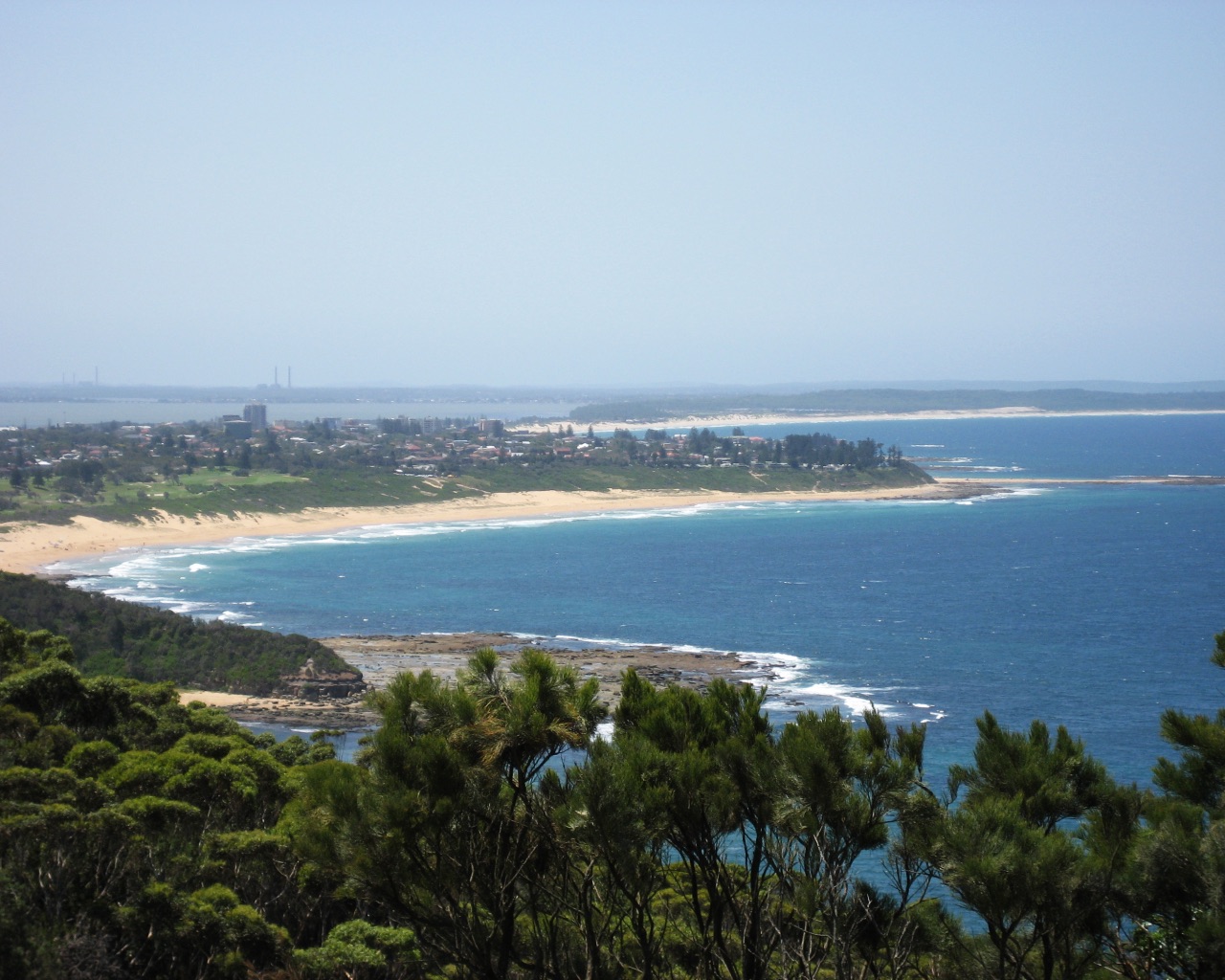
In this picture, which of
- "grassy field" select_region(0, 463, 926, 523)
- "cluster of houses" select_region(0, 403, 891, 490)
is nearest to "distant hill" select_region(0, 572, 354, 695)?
"grassy field" select_region(0, 463, 926, 523)

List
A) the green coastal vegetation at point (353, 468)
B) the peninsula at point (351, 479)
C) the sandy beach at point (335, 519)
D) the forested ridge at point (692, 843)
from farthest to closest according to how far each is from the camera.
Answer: the green coastal vegetation at point (353, 468) → the peninsula at point (351, 479) → the sandy beach at point (335, 519) → the forested ridge at point (692, 843)

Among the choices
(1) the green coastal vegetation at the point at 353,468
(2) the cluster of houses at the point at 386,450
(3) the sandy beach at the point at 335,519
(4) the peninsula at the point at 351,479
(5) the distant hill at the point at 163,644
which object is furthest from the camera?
(2) the cluster of houses at the point at 386,450

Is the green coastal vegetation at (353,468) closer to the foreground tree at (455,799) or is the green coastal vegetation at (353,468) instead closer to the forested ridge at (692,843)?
the forested ridge at (692,843)

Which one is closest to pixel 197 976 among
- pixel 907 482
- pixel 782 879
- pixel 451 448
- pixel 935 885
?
pixel 782 879

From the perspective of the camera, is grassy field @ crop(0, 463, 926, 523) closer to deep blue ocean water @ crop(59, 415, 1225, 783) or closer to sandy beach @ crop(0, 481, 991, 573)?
sandy beach @ crop(0, 481, 991, 573)

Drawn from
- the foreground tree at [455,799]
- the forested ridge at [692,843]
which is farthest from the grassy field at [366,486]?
the foreground tree at [455,799]

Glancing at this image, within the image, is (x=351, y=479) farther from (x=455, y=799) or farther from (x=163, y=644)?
(x=455, y=799)

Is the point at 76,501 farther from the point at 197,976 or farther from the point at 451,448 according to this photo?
the point at 197,976
